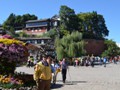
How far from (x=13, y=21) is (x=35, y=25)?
12676 mm

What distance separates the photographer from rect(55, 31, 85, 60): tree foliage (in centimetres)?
6499

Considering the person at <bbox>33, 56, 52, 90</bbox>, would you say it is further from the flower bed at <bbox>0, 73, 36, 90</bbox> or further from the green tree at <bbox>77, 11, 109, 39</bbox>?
the green tree at <bbox>77, 11, 109, 39</bbox>

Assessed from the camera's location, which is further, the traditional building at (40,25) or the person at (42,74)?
the traditional building at (40,25)

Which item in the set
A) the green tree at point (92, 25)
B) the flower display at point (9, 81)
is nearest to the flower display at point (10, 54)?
the flower display at point (9, 81)

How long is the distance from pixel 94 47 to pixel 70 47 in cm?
2267

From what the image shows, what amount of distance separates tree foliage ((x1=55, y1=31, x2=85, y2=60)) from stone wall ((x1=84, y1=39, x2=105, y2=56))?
16.2 metres

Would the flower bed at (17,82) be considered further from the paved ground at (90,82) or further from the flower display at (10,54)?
the paved ground at (90,82)

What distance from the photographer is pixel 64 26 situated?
8619 cm

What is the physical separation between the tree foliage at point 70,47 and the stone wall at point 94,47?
16202mm

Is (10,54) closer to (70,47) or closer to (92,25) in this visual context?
(70,47)

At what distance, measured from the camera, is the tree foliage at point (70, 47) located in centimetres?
6499

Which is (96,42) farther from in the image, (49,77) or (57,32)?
(49,77)

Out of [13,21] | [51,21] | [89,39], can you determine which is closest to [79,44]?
[89,39]

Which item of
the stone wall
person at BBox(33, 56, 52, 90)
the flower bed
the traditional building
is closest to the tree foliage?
the stone wall
